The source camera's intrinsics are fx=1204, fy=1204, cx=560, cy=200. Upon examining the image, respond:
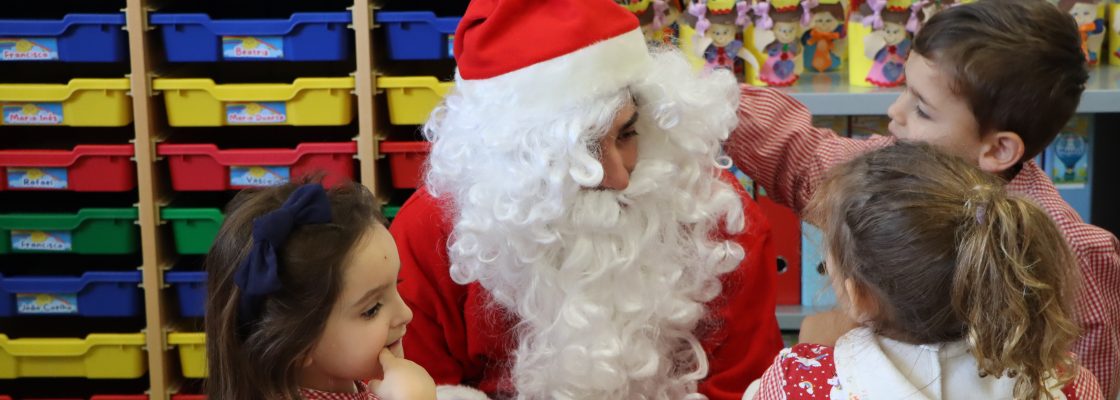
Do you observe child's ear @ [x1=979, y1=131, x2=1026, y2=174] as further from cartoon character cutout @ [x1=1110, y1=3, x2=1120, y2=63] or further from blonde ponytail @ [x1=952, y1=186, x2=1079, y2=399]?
cartoon character cutout @ [x1=1110, y1=3, x2=1120, y2=63]

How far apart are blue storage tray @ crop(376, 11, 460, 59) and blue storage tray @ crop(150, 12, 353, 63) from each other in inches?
3.7

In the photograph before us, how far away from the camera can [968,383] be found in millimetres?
1236

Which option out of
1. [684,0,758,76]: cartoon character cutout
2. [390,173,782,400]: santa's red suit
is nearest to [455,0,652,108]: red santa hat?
[390,173,782,400]: santa's red suit

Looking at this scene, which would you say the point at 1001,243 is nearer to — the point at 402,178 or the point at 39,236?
the point at 402,178

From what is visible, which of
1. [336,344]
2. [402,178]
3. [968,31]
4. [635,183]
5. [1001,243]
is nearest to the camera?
[1001,243]

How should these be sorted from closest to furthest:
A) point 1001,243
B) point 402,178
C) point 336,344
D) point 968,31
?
point 1001,243, point 336,344, point 968,31, point 402,178

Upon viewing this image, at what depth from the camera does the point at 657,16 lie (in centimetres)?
240

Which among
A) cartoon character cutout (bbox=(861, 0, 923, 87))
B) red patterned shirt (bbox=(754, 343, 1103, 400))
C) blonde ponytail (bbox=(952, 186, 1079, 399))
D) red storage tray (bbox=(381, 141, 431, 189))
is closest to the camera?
blonde ponytail (bbox=(952, 186, 1079, 399))

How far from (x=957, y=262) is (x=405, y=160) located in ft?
5.03

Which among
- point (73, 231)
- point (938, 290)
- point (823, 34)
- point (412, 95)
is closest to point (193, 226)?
point (73, 231)

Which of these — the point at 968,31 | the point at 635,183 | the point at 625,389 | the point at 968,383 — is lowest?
the point at 625,389

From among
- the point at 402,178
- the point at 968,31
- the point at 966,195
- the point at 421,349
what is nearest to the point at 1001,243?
the point at 966,195

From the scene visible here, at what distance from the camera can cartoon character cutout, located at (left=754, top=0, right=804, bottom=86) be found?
233 cm

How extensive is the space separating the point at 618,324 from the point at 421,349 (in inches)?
11.8
